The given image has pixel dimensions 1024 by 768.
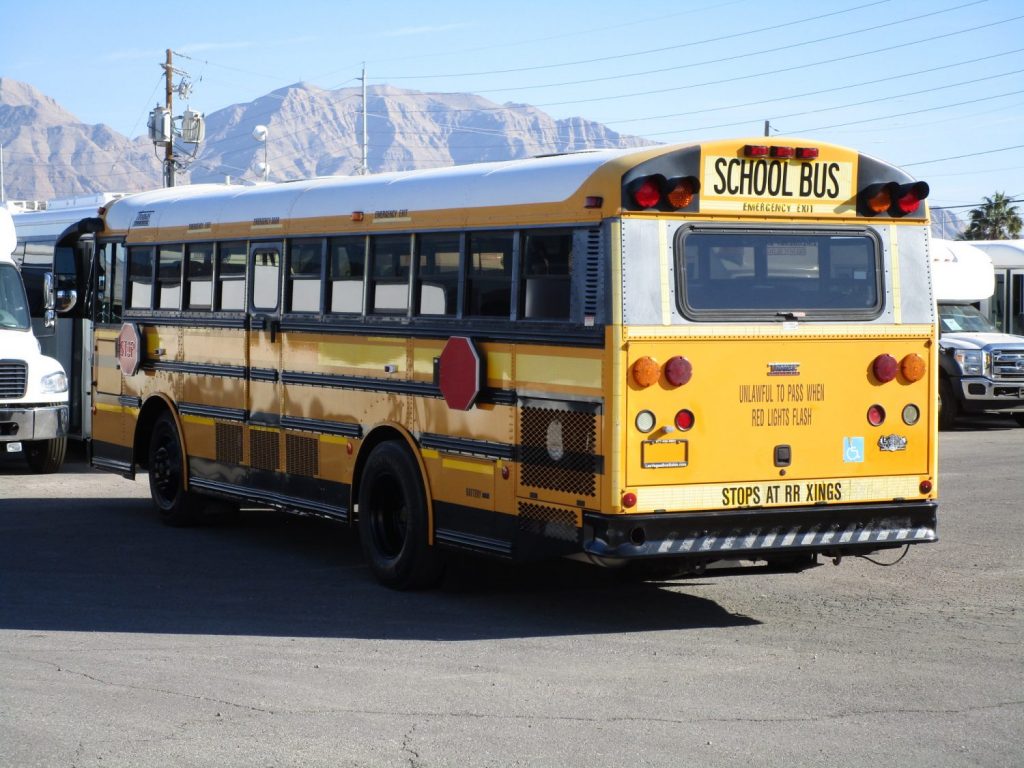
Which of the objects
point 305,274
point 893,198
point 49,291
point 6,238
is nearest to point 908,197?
point 893,198

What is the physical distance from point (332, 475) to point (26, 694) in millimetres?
3970

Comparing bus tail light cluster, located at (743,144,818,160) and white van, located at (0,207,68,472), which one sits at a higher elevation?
bus tail light cluster, located at (743,144,818,160)

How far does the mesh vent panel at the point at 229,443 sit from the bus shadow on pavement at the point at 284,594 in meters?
0.66

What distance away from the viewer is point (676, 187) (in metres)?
8.73

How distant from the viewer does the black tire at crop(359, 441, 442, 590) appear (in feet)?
33.0

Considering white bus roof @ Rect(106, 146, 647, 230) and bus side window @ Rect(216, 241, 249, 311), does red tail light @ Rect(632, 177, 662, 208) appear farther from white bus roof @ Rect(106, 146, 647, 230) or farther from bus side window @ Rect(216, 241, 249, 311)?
bus side window @ Rect(216, 241, 249, 311)

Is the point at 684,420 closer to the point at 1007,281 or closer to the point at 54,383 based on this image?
the point at 54,383

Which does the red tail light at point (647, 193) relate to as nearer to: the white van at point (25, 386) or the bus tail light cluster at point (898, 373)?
the bus tail light cluster at point (898, 373)

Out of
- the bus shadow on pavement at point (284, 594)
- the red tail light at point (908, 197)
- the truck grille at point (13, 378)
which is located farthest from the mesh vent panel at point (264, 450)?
the truck grille at point (13, 378)

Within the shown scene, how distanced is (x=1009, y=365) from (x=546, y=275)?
16.6 metres

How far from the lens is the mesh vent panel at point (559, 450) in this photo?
870 cm

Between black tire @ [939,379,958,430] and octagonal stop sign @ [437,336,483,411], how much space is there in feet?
53.1

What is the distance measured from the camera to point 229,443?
12523 millimetres

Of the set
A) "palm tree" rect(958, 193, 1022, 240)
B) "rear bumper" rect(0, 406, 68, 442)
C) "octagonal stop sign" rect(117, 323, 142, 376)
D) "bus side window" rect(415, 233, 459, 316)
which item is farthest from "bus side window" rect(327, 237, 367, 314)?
"palm tree" rect(958, 193, 1022, 240)
